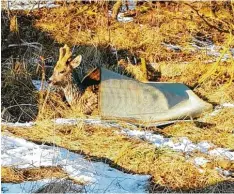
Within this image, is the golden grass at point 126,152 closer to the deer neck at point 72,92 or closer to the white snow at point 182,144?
the white snow at point 182,144

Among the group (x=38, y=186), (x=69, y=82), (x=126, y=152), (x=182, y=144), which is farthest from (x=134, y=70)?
Result: (x=38, y=186)

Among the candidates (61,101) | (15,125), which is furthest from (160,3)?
(15,125)

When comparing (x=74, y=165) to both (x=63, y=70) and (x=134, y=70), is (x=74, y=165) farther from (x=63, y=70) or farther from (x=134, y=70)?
(x=134, y=70)

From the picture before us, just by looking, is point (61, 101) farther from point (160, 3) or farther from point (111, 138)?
point (160, 3)

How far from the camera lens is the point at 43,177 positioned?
15.7ft

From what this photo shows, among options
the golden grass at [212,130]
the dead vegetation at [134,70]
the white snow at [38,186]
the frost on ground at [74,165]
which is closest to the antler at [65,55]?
the dead vegetation at [134,70]

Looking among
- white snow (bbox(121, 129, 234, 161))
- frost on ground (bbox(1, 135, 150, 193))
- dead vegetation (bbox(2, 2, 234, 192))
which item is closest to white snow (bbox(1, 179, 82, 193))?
frost on ground (bbox(1, 135, 150, 193))

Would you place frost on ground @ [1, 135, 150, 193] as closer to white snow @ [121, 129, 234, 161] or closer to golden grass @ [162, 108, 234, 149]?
white snow @ [121, 129, 234, 161]

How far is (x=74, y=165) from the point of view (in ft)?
16.6

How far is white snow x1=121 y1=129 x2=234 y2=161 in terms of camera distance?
5738 mm

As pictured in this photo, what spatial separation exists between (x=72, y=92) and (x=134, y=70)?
5.26 ft

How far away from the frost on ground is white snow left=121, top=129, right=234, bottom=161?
862 millimetres

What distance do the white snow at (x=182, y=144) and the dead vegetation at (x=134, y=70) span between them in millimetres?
165

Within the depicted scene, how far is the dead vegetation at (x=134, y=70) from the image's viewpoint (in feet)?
17.6
